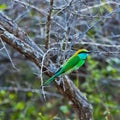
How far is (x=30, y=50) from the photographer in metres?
2.29

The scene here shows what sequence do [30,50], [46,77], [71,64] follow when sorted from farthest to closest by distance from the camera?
[46,77], [30,50], [71,64]

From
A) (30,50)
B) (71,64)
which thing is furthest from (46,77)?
(71,64)

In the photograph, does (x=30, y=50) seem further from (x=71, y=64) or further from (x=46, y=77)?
(x=46, y=77)

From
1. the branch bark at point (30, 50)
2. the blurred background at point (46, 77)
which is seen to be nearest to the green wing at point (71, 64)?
the branch bark at point (30, 50)

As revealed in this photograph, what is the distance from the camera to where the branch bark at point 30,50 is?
2.25 m

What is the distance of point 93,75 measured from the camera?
166 inches

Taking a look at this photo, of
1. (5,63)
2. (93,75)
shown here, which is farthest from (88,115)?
(5,63)

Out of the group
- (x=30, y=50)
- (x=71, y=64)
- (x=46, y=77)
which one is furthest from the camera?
(x=46, y=77)

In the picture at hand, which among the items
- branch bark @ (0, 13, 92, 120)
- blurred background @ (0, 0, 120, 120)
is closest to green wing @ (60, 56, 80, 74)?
branch bark @ (0, 13, 92, 120)

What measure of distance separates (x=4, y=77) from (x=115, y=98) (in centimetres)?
118

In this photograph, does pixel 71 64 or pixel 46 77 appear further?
pixel 46 77

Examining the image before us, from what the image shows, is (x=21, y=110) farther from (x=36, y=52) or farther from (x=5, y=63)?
(x=36, y=52)

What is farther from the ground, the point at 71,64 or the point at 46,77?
the point at 71,64

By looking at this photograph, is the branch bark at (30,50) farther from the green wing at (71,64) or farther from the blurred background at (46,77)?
the blurred background at (46,77)
